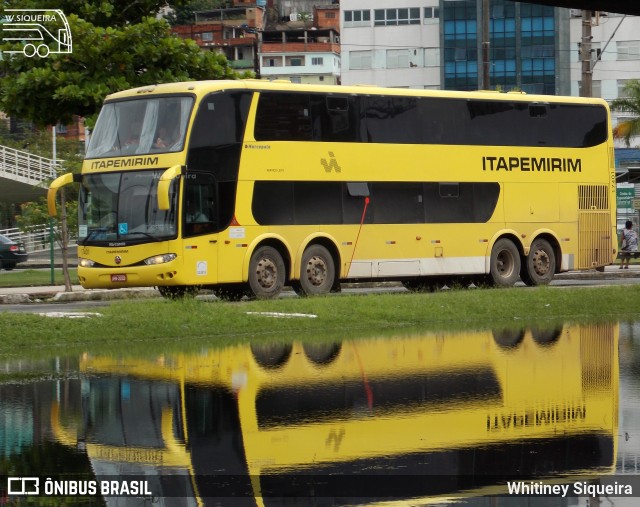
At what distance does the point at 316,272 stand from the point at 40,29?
7926 mm

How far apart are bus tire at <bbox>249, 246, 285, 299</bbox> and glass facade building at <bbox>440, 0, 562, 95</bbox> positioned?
76576 millimetres

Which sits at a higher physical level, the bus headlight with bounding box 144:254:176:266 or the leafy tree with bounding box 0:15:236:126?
the leafy tree with bounding box 0:15:236:126

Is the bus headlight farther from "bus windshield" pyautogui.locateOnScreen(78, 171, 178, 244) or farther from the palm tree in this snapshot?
the palm tree

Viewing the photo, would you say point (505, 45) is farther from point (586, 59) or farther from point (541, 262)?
point (541, 262)

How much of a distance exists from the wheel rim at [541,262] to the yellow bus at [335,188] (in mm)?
47

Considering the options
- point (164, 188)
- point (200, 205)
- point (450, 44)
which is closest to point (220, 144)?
point (200, 205)

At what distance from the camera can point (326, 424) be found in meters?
11.0

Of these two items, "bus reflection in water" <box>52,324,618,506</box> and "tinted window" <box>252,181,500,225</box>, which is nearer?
"bus reflection in water" <box>52,324,618,506</box>

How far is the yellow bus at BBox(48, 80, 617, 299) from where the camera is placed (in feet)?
85.0

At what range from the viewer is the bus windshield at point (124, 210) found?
25.7 m

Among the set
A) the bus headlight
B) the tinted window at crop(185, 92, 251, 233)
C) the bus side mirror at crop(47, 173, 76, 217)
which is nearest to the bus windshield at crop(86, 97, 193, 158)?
the tinted window at crop(185, 92, 251, 233)

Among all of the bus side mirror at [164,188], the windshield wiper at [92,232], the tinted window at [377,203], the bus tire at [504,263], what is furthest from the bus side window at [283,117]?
the bus tire at [504,263]

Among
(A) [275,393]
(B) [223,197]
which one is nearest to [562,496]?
(A) [275,393]

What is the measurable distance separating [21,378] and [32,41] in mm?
16343
